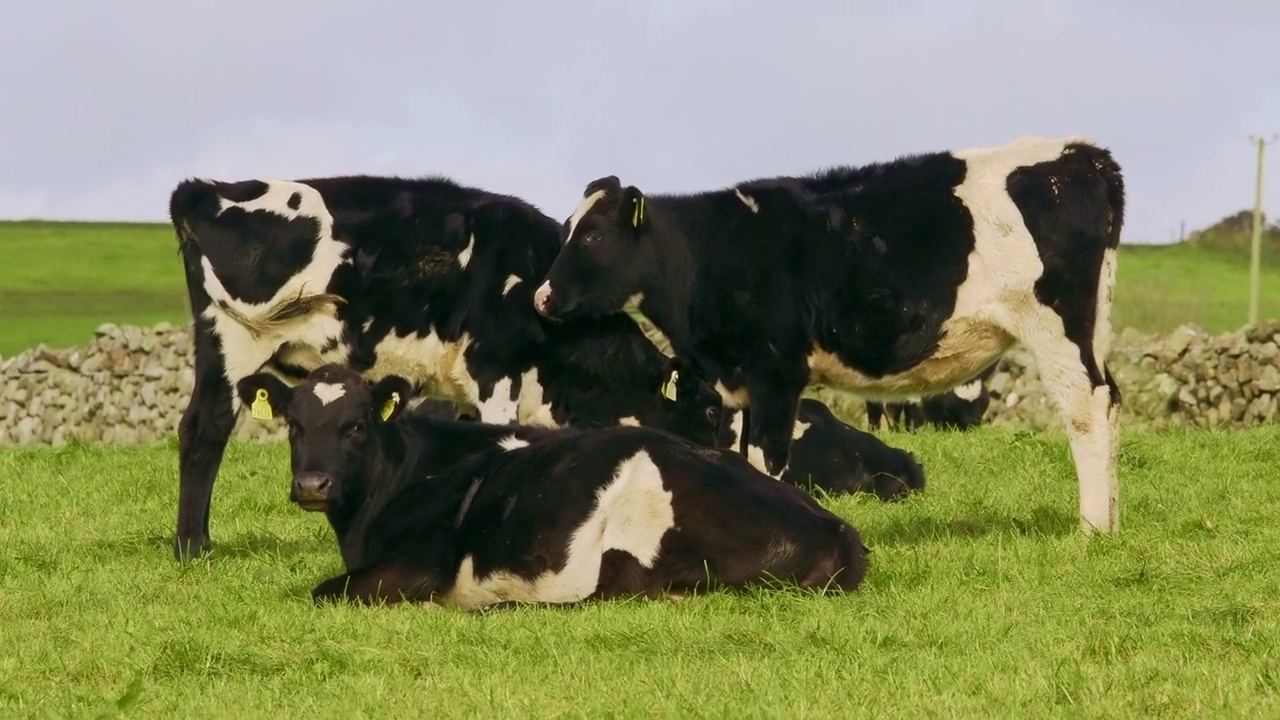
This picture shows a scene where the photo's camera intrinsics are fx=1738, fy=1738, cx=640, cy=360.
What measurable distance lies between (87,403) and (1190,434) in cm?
1658

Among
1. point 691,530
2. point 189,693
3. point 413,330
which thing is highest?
point 413,330

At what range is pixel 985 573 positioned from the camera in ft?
27.3

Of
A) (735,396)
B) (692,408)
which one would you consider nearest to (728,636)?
(735,396)

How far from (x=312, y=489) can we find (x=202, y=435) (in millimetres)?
2749

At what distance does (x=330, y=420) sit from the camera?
831 centimetres

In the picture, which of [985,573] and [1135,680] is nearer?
[1135,680]

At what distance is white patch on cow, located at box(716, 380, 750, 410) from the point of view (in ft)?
34.7

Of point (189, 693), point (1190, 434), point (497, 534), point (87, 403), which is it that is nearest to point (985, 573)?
point (497, 534)

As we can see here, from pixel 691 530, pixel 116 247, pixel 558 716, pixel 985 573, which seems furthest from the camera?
pixel 116 247

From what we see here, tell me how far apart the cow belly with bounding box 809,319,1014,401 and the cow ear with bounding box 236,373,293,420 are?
10.7 ft

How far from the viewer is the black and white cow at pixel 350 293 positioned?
10.6m

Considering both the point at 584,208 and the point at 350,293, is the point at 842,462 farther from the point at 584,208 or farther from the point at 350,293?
the point at 350,293

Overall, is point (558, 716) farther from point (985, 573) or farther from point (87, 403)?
point (87, 403)

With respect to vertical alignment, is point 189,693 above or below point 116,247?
below
